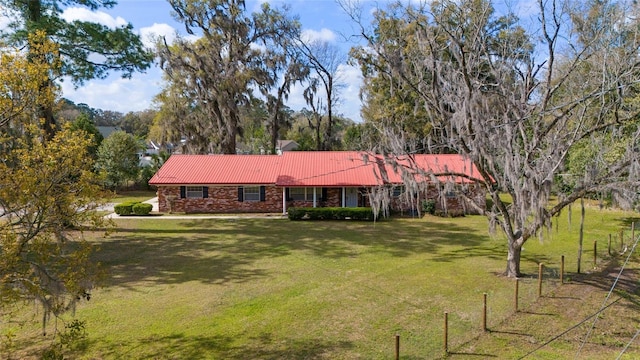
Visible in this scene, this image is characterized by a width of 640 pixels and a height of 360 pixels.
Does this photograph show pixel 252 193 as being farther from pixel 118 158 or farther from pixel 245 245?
pixel 118 158

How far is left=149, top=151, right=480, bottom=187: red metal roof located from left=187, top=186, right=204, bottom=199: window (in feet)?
2.01

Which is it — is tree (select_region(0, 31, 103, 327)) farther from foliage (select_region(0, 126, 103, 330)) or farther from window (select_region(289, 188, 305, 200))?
window (select_region(289, 188, 305, 200))

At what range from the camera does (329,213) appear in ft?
74.7

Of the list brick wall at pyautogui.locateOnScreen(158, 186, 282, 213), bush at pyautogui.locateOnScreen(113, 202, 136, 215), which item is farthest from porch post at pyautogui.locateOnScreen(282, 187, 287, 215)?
bush at pyautogui.locateOnScreen(113, 202, 136, 215)

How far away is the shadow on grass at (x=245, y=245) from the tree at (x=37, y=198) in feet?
20.3

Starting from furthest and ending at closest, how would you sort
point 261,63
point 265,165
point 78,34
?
point 261,63
point 265,165
point 78,34

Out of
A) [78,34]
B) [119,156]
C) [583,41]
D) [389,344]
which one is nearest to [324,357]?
[389,344]

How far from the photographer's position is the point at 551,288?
11.3 m

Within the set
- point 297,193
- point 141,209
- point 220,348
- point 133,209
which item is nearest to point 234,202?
point 297,193

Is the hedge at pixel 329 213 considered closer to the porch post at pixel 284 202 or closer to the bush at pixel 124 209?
the porch post at pixel 284 202

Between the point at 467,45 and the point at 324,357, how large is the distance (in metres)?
10.4

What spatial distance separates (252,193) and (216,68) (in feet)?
38.4

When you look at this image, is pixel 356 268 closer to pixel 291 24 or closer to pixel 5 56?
pixel 5 56

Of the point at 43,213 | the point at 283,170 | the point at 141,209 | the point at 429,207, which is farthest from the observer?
the point at 283,170
